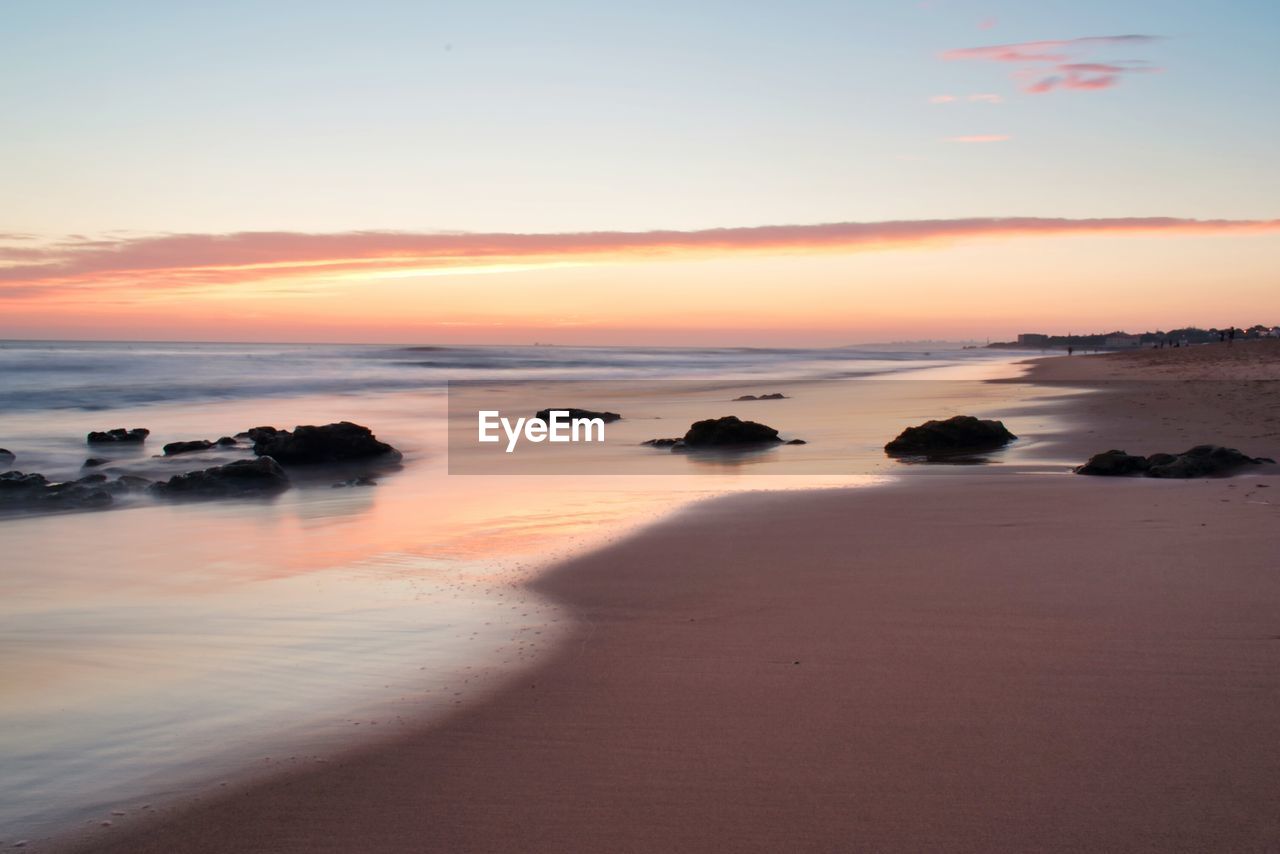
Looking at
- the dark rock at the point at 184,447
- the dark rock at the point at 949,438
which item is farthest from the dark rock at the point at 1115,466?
the dark rock at the point at 184,447

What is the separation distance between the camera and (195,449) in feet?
56.1

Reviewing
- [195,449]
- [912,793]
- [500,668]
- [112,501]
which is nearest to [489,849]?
[912,793]

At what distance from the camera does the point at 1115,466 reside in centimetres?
1046

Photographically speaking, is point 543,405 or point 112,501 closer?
point 112,501

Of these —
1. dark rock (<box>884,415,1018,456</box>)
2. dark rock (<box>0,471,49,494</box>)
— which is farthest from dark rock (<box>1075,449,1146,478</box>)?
dark rock (<box>0,471,49,494</box>)

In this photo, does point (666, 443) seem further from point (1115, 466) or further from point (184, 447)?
point (184, 447)

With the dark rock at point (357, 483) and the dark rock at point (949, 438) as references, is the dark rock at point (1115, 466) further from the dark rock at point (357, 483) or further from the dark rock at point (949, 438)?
the dark rock at point (357, 483)

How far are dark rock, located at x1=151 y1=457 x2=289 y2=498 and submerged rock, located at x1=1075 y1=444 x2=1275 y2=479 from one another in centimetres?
930

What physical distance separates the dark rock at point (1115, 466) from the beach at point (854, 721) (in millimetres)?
3403

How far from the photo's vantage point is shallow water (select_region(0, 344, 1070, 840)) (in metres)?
3.86

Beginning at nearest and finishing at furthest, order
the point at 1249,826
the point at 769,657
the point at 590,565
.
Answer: the point at 1249,826, the point at 769,657, the point at 590,565

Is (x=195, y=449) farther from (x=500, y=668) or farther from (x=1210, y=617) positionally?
(x=1210, y=617)

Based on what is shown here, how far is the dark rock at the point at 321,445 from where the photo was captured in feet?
48.5

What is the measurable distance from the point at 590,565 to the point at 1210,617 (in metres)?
3.74
